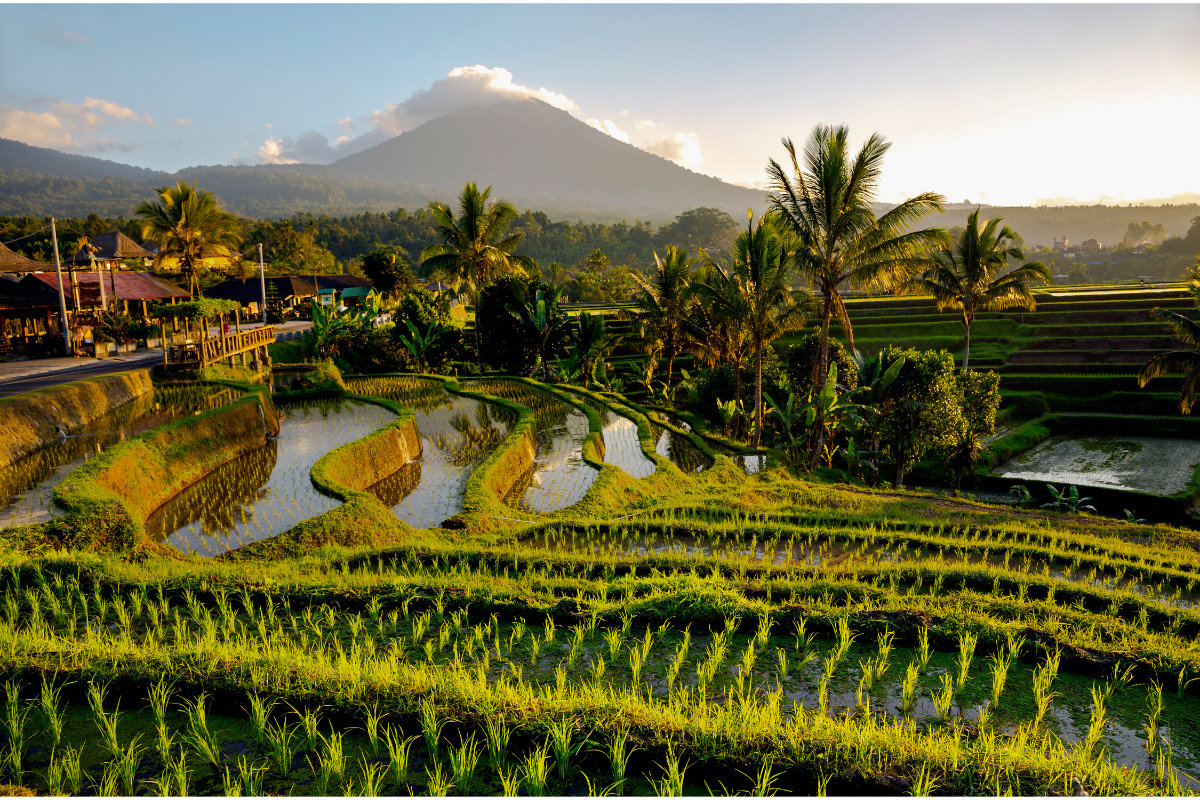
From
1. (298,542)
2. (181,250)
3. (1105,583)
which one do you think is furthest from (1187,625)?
(181,250)

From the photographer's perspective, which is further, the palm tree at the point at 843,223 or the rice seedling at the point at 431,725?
the palm tree at the point at 843,223

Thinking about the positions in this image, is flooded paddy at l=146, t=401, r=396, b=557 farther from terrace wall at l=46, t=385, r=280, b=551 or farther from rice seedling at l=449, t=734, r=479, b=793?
rice seedling at l=449, t=734, r=479, b=793

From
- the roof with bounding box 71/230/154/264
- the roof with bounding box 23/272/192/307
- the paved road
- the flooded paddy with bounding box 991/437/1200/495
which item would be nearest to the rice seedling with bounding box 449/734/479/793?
the paved road

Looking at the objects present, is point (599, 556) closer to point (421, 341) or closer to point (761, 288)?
point (761, 288)

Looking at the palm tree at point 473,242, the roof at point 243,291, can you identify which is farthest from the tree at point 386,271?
the palm tree at point 473,242

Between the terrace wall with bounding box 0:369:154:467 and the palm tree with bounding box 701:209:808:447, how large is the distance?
13351 millimetres

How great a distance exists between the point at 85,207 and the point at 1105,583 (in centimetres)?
23614

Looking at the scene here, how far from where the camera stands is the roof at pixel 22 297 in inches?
776

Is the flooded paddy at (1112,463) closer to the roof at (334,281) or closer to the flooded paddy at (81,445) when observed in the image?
the flooded paddy at (81,445)

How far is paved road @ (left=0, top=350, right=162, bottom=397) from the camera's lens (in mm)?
13422

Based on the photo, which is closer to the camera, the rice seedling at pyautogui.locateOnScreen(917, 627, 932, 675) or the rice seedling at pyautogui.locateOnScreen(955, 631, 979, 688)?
the rice seedling at pyautogui.locateOnScreen(955, 631, 979, 688)

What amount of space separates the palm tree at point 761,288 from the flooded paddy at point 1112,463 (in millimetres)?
8362

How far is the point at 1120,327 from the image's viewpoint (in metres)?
27.7

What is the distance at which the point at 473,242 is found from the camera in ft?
72.8
